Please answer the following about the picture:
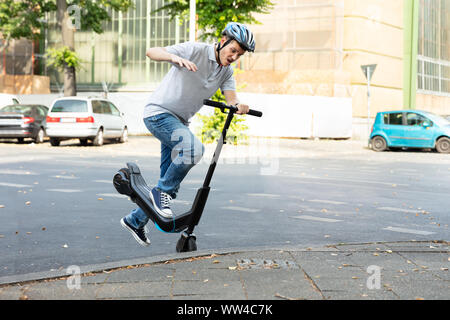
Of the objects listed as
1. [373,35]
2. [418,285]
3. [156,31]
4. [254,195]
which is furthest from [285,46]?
[418,285]

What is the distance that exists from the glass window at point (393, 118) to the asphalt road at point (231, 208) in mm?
6650

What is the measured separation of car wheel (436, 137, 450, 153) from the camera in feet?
74.0

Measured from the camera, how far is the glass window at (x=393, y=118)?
76.3 feet

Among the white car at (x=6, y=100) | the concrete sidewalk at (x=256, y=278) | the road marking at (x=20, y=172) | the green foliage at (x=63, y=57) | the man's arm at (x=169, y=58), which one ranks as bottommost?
the road marking at (x=20, y=172)

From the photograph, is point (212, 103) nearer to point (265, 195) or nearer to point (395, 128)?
point (265, 195)

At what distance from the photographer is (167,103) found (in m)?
5.11

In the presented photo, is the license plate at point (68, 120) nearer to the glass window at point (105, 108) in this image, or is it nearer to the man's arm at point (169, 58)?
the glass window at point (105, 108)

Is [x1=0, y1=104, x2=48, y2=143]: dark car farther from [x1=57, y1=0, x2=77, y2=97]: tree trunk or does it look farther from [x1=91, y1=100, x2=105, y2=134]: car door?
[x1=57, y1=0, x2=77, y2=97]: tree trunk

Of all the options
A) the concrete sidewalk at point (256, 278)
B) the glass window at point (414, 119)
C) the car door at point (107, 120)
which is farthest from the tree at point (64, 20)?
the concrete sidewalk at point (256, 278)

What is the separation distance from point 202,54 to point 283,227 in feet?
9.01

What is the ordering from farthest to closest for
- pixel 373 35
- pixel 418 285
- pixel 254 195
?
pixel 373 35 → pixel 254 195 → pixel 418 285

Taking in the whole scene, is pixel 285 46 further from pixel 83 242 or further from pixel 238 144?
pixel 83 242

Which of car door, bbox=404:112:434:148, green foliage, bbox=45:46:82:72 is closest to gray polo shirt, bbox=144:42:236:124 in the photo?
car door, bbox=404:112:434:148

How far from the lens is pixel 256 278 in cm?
431
